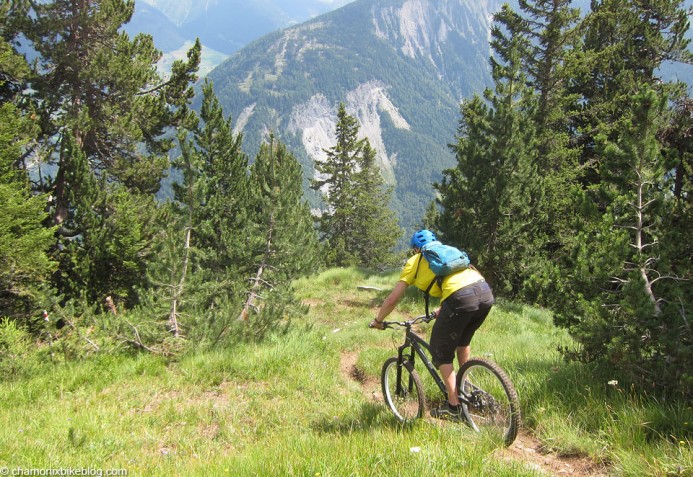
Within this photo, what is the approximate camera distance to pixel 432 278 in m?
4.17

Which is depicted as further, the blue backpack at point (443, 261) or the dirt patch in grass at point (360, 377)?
the dirt patch in grass at point (360, 377)

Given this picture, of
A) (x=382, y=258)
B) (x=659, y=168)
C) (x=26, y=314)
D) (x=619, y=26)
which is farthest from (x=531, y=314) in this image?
(x=382, y=258)

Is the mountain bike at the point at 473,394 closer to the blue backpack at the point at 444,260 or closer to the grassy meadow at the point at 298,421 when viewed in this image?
the grassy meadow at the point at 298,421

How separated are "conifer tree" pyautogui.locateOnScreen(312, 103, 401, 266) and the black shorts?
101ft

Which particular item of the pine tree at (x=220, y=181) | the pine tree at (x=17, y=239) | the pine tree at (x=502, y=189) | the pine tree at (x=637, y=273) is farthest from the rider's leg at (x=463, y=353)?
the pine tree at (x=17, y=239)

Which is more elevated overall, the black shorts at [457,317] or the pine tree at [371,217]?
the pine tree at [371,217]

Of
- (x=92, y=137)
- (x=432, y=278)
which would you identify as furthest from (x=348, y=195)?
(x=432, y=278)

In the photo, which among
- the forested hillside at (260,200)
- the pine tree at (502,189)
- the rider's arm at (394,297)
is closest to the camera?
the rider's arm at (394,297)

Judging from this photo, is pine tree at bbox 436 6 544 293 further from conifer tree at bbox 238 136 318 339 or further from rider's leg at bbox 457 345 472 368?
rider's leg at bbox 457 345 472 368

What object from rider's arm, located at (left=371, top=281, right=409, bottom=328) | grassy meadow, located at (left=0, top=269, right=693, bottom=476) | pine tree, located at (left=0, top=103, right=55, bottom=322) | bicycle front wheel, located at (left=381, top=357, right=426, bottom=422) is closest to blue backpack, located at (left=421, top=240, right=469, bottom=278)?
rider's arm, located at (left=371, top=281, right=409, bottom=328)

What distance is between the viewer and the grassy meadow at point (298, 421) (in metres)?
3.18

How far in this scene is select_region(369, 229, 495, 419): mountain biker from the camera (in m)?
3.92

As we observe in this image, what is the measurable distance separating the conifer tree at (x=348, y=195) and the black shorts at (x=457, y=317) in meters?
30.9

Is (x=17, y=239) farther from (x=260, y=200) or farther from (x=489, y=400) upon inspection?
(x=489, y=400)
